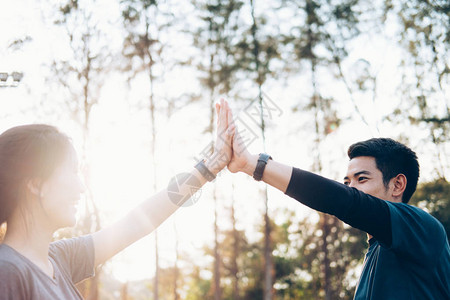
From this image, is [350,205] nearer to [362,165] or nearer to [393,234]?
[393,234]

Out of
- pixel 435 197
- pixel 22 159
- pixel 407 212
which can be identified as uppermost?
pixel 22 159

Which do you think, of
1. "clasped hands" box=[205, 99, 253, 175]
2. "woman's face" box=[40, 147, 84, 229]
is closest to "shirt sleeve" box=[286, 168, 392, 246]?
"clasped hands" box=[205, 99, 253, 175]

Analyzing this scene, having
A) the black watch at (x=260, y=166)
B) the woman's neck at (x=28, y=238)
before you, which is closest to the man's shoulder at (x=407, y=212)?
the black watch at (x=260, y=166)

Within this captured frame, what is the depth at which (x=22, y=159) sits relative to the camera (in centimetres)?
159

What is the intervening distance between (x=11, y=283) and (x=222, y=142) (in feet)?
4.24

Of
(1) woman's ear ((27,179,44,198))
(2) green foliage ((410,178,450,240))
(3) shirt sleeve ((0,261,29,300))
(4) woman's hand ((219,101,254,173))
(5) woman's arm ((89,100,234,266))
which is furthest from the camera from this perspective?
(2) green foliage ((410,178,450,240))

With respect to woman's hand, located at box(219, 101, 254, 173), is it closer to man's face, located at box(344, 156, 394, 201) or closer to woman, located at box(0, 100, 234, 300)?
man's face, located at box(344, 156, 394, 201)

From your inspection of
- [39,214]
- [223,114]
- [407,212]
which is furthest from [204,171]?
[407,212]

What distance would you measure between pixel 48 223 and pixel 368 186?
152 centimetres

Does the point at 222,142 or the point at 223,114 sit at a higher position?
the point at 223,114

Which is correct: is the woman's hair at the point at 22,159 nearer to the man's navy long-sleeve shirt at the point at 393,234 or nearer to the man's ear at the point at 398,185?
the man's navy long-sleeve shirt at the point at 393,234

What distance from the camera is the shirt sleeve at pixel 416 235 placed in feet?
5.95

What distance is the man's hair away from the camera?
226 cm

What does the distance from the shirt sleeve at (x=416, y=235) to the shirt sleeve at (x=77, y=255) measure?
1306 millimetres
